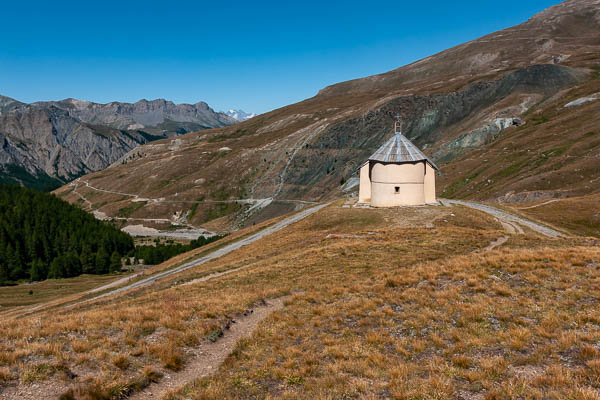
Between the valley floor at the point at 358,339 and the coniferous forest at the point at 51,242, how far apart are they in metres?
94.8

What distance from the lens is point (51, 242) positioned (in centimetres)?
11119

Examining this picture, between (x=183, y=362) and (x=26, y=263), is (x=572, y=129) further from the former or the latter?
(x=26, y=263)

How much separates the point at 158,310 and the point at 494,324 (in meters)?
13.6

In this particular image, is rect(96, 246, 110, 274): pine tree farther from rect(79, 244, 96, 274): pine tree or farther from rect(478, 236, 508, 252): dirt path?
rect(478, 236, 508, 252): dirt path

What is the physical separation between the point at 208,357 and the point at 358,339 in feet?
17.2

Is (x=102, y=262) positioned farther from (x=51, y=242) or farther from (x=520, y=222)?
(x=520, y=222)

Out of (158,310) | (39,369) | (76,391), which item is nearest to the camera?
(76,391)

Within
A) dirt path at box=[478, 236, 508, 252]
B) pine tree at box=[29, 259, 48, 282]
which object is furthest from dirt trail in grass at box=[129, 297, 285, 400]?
pine tree at box=[29, 259, 48, 282]

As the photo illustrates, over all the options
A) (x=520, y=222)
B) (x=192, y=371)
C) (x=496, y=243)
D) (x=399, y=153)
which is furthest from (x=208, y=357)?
(x=520, y=222)

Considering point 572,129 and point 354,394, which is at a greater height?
point 572,129

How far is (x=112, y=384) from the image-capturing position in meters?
8.91

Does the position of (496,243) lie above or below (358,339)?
below

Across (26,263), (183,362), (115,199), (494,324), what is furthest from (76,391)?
(115,199)

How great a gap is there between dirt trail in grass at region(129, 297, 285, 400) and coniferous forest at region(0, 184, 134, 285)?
99538 mm
